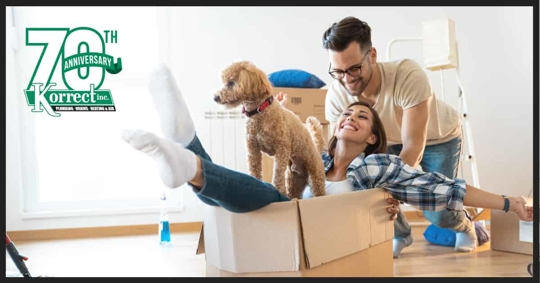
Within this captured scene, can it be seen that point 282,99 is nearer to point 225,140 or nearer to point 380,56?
point 225,140

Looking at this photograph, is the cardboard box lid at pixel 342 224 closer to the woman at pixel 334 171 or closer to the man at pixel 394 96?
the woman at pixel 334 171

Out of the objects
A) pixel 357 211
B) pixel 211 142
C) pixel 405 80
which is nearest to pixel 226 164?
pixel 211 142

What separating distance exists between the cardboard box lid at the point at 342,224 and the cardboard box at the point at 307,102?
3.87 ft

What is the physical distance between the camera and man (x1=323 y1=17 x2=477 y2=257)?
168 centimetres

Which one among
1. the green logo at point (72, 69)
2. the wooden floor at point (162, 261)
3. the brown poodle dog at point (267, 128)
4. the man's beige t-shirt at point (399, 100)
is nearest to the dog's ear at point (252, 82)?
the brown poodle dog at point (267, 128)

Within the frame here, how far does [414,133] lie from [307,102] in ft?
3.09

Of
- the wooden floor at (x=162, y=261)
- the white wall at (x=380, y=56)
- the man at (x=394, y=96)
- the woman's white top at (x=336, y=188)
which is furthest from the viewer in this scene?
the white wall at (x=380, y=56)

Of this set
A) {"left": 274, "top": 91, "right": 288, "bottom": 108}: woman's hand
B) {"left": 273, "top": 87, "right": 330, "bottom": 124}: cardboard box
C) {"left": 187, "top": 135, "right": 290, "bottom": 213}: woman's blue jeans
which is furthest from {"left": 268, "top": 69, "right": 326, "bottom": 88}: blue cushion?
{"left": 187, "top": 135, "right": 290, "bottom": 213}: woman's blue jeans

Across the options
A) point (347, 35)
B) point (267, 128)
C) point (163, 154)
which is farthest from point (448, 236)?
point (163, 154)

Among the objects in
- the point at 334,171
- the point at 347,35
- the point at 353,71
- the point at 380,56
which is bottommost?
the point at 334,171

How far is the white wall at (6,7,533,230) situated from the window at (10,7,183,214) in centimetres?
9

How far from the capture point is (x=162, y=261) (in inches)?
95.9

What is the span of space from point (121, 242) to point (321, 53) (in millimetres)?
1889

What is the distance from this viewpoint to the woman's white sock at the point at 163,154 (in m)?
1.03
